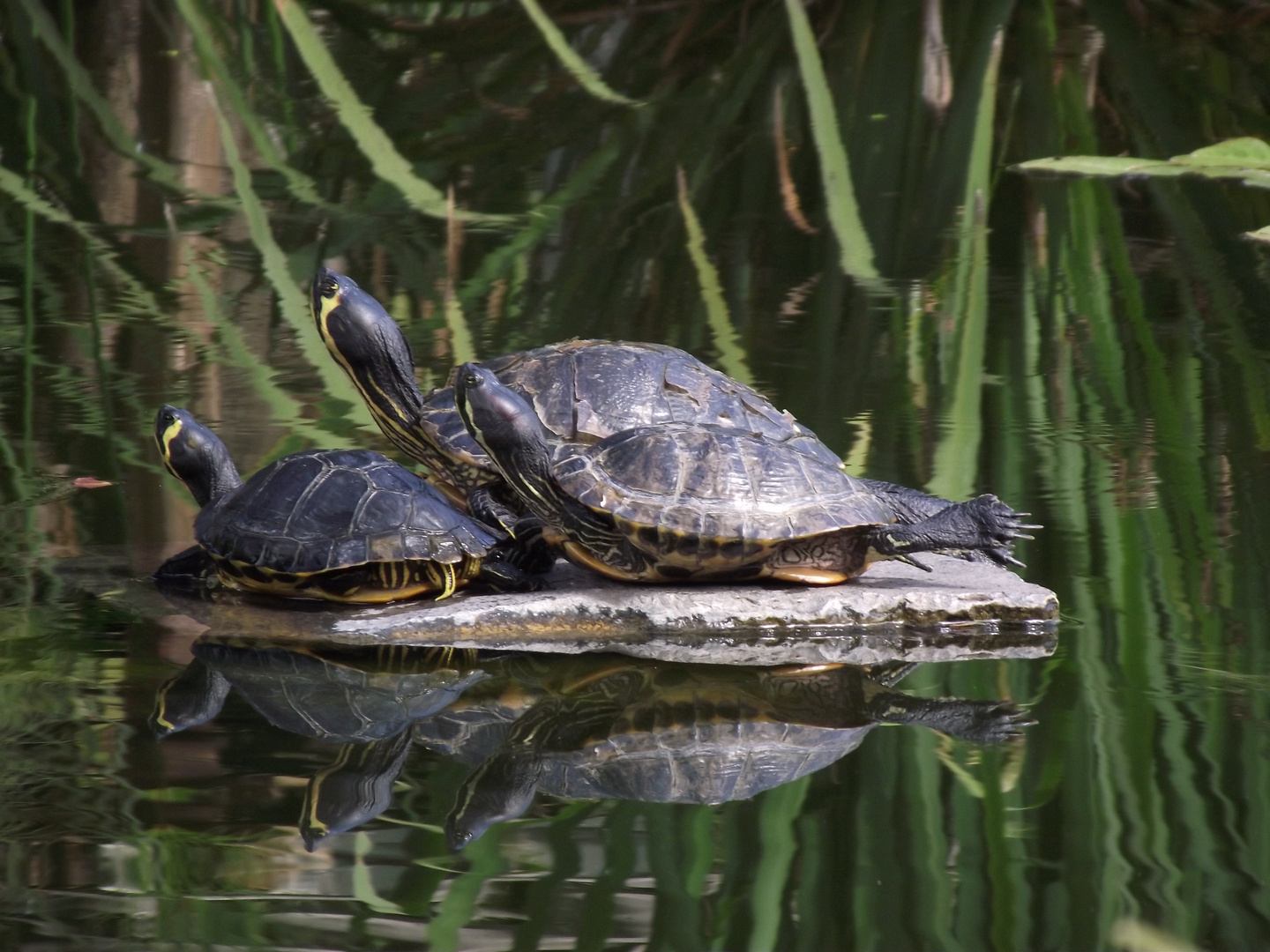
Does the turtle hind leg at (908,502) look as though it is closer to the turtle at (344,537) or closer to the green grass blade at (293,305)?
the turtle at (344,537)

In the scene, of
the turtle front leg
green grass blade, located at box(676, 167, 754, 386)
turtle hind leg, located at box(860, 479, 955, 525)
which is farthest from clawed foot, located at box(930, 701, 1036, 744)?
green grass blade, located at box(676, 167, 754, 386)

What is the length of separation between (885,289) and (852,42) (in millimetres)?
3598

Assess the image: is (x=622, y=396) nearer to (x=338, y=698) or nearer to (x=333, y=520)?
(x=333, y=520)

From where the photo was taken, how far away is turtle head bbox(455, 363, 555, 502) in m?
3.04

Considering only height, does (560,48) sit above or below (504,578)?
above

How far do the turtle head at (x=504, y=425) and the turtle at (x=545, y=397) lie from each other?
11.1 inches

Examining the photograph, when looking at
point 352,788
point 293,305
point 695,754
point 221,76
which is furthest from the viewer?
point 221,76

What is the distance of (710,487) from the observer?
9.80 feet

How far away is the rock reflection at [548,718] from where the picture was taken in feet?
7.50

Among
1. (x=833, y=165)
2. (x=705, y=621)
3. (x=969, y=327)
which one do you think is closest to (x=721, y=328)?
(x=969, y=327)

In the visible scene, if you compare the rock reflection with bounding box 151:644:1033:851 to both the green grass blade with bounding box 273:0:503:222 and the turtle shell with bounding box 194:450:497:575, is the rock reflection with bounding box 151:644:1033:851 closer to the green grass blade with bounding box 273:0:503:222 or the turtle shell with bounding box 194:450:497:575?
the turtle shell with bounding box 194:450:497:575

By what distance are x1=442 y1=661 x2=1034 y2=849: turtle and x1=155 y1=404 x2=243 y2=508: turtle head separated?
1067 mm

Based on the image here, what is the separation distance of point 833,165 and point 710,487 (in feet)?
8.39

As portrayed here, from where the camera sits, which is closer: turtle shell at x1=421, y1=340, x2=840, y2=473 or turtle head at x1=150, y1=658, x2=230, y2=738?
turtle head at x1=150, y1=658, x2=230, y2=738
